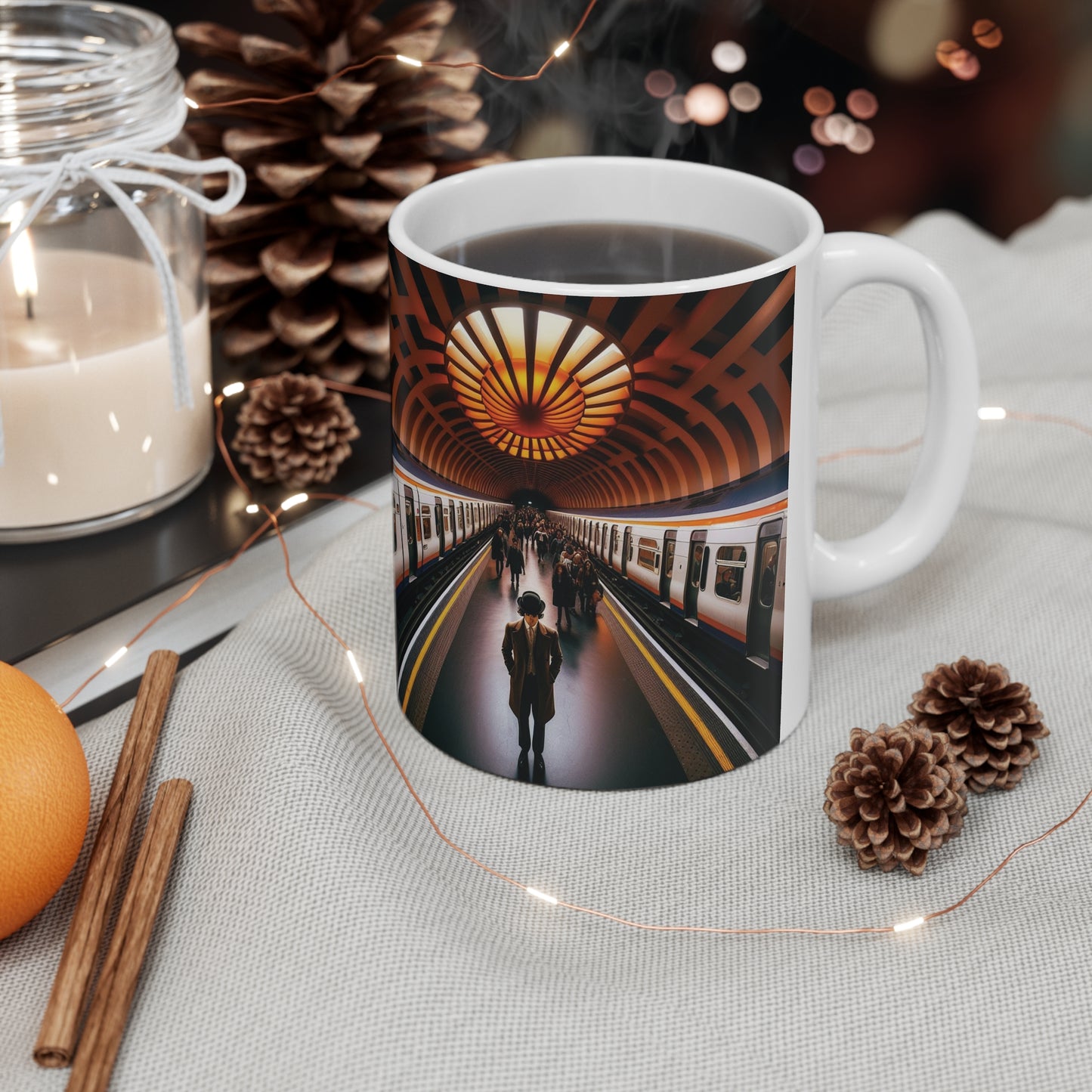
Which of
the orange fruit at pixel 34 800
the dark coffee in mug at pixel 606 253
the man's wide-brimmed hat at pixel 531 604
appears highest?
the dark coffee in mug at pixel 606 253

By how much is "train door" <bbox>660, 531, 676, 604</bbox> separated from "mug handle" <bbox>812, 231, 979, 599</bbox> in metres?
0.10

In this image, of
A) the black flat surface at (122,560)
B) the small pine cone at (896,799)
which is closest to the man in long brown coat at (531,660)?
the small pine cone at (896,799)

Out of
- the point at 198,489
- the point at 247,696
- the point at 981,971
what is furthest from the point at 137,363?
the point at 981,971

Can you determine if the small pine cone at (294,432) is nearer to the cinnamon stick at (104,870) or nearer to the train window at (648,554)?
the cinnamon stick at (104,870)

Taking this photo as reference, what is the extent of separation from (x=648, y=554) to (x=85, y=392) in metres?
0.35

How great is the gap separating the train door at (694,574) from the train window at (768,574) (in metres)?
0.03

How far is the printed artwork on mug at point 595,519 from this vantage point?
44cm

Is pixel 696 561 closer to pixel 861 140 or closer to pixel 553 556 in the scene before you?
pixel 553 556

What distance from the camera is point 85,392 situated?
65cm

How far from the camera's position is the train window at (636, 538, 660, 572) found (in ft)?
1.54

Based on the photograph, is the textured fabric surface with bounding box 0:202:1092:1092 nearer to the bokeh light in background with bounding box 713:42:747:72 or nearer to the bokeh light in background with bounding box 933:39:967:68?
the bokeh light in background with bounding box 713:42:747:72

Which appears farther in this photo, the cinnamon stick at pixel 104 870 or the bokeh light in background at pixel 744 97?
the bokeh light in background at pixel 744 97

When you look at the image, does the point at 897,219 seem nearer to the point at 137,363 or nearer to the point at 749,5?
the point at 749,5

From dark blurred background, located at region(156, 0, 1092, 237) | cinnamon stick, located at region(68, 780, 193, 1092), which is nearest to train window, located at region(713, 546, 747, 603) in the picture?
cinnamon stick, located at region(68, 780, 193, 1092)
